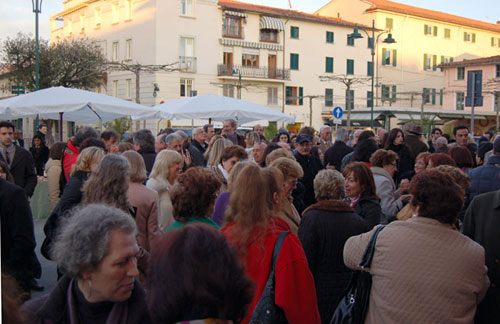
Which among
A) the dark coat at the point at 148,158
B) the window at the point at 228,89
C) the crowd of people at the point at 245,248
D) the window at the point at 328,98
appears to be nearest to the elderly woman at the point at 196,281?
the crowd of people at the point at 245,248

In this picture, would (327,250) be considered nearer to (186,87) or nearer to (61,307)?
(61,307)

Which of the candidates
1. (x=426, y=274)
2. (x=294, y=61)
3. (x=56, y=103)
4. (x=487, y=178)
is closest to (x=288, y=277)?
(x=426, y=274)

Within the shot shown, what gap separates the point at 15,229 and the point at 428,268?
288 cm

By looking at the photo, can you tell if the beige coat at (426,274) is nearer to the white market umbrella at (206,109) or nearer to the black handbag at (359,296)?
the black handbag at (359,296)

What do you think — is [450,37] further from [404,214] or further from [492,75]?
[404,214]

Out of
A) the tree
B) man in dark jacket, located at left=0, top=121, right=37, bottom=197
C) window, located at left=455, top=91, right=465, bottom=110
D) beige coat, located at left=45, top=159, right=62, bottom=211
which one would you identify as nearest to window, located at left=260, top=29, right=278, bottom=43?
the tree

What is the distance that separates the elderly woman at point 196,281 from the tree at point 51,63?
33.5 meters

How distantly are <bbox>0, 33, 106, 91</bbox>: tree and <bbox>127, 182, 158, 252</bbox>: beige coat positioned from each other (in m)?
30.9

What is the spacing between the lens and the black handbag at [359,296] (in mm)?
2986

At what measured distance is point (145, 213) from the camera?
454cm

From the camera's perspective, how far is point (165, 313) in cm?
187

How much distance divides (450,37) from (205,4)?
1323 inches

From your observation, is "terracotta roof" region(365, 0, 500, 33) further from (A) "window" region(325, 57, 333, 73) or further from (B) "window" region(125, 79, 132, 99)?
(B) "window" region(125, 79, 132, 99)

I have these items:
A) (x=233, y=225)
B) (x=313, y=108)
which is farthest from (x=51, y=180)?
(x=313, y=108)
